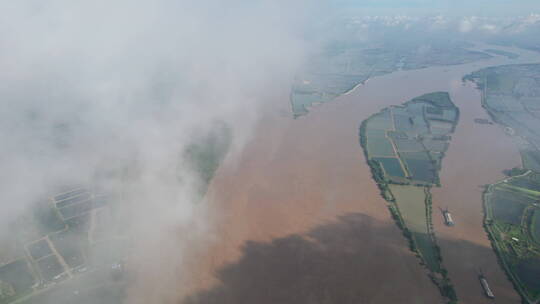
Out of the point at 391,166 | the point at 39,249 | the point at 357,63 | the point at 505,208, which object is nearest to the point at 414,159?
the point at 391,166

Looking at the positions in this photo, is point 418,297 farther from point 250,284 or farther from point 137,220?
point 137,220

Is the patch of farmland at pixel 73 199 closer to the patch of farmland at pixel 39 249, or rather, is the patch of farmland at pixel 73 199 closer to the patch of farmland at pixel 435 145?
the patch of farmland at pixel 39 249

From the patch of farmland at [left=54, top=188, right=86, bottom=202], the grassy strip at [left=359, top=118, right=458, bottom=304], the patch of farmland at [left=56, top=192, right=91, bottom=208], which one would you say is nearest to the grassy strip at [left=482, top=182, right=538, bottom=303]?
the grassy strip at [left=359, top=118, right=458, bottom=304]

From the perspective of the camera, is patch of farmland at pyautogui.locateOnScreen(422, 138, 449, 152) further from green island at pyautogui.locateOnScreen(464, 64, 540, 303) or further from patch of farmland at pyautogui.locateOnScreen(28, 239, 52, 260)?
patch of farmland at pyautogui.locateOnScreen(28, 239, 52, 260)

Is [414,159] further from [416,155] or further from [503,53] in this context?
[503,53]

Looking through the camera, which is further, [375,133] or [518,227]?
[375,133]

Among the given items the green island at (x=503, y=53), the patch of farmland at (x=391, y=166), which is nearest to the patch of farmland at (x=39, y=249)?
the patch of farmland at (x=391, y=166)

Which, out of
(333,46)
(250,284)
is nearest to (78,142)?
(250,284)

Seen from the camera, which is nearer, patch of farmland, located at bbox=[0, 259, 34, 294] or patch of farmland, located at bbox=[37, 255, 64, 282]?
patch of farmland, located at bbox=[0, 259, 34, 294]
